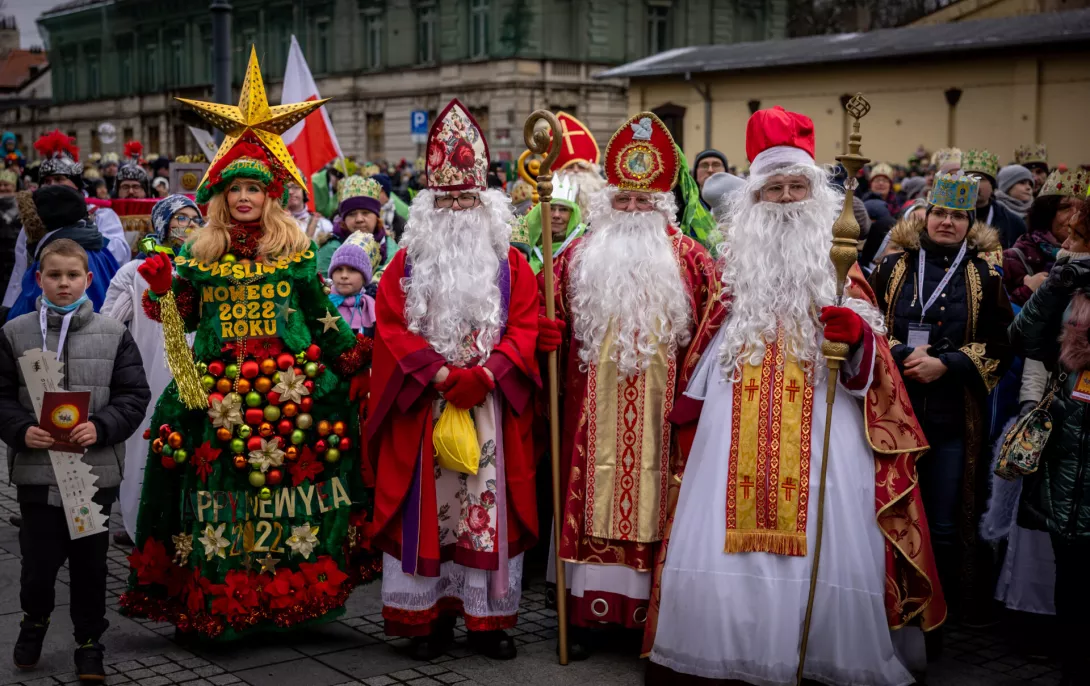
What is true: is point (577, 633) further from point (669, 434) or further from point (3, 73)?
point (3, 73)

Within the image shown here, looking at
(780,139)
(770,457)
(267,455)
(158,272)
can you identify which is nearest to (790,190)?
(780,139)

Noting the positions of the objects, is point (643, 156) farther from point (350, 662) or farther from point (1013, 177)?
point (1013, 177)

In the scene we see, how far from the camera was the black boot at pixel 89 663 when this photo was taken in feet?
16.0

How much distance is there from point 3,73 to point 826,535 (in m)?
73.0

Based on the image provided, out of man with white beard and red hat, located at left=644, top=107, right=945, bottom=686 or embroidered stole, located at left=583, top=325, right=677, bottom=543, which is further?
embroidered stole, located at left=583, top=325, right=677, bottom=543

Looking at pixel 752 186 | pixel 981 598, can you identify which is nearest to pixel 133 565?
pixel 752 186

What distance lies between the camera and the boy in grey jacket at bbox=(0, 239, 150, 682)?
487 centimetres

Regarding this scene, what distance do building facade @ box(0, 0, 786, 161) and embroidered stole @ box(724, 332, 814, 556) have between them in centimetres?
2362

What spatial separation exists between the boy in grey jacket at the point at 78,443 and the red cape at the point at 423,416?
1.05 meters

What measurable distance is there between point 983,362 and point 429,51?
36139 millimetres

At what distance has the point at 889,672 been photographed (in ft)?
15.5

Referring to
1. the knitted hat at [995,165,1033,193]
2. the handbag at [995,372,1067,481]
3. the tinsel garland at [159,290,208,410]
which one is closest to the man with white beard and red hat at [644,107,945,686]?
the handbag at [995,372,1067,481]

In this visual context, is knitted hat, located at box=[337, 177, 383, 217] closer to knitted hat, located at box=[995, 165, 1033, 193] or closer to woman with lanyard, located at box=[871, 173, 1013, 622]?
woman with lanyard, located at box=[871, 173, 1013, 622]

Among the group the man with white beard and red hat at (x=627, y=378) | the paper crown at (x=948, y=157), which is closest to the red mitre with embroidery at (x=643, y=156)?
the man with white beard and red hat at (x=627, y=378)
